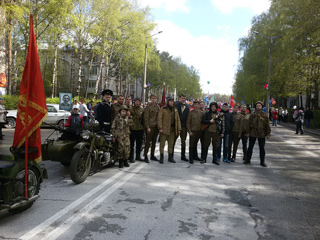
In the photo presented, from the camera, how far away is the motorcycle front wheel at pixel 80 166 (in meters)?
5.50

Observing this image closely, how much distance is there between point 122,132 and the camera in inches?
291

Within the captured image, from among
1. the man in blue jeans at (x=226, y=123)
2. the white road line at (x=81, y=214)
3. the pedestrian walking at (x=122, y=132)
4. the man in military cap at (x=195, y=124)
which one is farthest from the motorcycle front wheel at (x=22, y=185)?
the man in blue jeans at (x=226, y=123)

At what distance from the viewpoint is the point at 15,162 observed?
3961 millimetres

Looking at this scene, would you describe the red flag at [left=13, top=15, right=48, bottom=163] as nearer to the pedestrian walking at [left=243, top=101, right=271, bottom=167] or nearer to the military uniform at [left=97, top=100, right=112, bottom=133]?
the military uniform at [left=97, top=100, right=112, bottom=133]

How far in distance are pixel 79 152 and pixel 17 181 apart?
1821 mm

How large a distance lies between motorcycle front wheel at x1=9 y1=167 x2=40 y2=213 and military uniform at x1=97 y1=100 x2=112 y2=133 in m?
3.29

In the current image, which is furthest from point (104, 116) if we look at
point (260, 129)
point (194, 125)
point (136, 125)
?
point (260, 129)

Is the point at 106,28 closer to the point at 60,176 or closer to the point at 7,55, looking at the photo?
the point at 7,55

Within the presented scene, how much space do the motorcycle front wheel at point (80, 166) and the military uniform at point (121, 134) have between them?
1349 millimetres

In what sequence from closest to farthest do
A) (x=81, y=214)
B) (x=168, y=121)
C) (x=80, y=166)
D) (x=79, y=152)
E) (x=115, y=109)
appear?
(x=81, y=214) < (x=79, y=152) < (x=80, y=166) < (x=115, y=109) < (x=168, y=121)

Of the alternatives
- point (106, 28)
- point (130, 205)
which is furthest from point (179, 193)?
point (106, 28)

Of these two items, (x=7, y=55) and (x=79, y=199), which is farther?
(x=7, y=55)

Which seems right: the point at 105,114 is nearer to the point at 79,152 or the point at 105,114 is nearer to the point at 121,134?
the point at 121,134

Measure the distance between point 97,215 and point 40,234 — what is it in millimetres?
853
